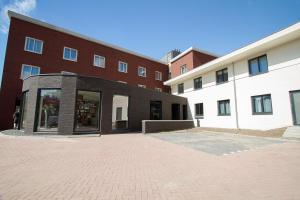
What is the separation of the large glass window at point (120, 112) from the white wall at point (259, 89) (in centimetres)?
884

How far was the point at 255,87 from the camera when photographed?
49.2ft

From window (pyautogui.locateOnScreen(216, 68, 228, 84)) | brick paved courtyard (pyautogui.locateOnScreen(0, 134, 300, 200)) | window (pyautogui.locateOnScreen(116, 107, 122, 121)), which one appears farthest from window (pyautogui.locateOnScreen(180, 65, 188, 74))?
brick paved courtyard (pyautogui.locateOnScreen(0, 134, 300, 200))

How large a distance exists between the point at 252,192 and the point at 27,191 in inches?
174

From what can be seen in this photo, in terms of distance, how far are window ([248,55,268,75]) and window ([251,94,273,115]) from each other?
2131mm

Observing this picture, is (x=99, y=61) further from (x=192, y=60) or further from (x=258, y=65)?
(x=258, y=65)

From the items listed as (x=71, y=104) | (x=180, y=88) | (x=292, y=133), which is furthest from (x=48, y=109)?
(x=180, y=88)

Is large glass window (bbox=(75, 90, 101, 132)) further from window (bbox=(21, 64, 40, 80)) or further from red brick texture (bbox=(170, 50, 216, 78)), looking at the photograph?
red brick texture (bbox=(170, 50, 216, 78))

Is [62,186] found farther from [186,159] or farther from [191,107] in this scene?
[191,107]

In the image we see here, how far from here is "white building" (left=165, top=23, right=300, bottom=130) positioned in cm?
1259

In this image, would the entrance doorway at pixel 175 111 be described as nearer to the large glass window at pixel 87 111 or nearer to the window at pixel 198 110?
the window at pixel 198 110

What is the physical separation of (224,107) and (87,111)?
1305cm

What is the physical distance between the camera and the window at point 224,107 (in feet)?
57.6

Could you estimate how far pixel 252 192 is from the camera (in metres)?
3.46

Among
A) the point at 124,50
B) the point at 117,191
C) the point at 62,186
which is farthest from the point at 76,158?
the point at 124,50
